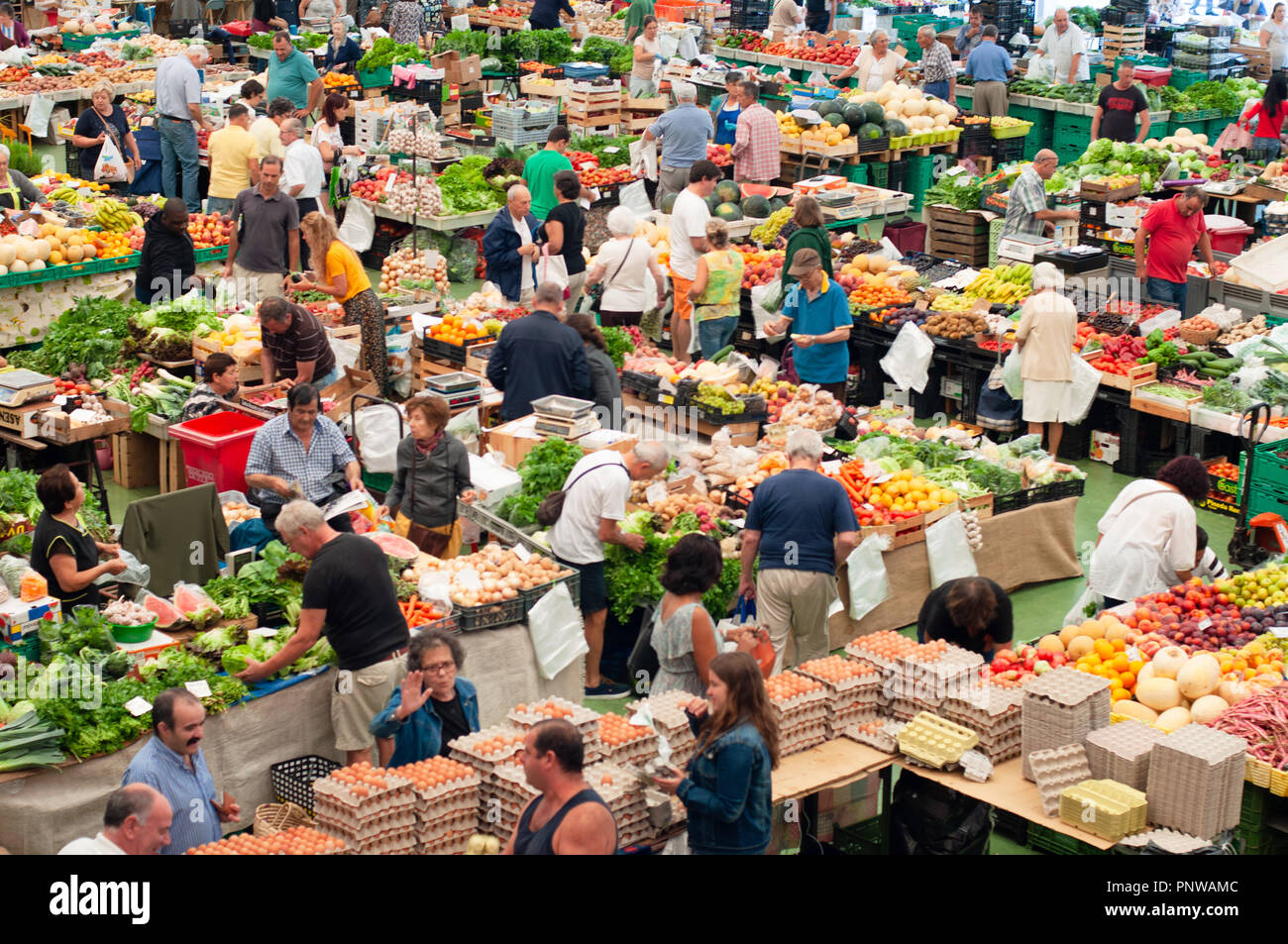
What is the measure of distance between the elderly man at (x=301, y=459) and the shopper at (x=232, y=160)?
5694 millimetres

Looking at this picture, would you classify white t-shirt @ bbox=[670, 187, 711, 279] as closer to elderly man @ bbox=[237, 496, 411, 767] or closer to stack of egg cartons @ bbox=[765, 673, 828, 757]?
elderly man @ bbox=[237, 496, 411, 767]

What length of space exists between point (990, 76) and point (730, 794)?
52.3ft

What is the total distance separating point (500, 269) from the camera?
12820 mm

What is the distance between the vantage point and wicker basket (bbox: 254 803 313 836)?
23.6 ft

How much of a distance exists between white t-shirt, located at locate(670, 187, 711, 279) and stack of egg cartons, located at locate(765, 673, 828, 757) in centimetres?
601

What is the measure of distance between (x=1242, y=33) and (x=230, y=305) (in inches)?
711

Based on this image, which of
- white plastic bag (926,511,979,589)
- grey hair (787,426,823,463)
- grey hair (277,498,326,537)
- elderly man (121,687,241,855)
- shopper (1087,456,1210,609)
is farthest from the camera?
white plastic bag (926,511,979,589)

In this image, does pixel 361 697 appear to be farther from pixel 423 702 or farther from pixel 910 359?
pixel 910 359

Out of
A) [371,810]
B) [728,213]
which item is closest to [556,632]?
[371,810]

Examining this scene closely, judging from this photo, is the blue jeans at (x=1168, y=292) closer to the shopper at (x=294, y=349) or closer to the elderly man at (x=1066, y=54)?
the shopper at (x=294, y=349)

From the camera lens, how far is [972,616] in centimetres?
743

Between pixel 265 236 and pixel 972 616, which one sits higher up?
pixel 265 236

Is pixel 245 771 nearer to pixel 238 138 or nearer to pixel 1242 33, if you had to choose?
pixel 238 138

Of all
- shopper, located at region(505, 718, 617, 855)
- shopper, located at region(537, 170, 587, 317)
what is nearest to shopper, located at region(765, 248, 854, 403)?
shopper, located at region(537, 170, 587, 317)
